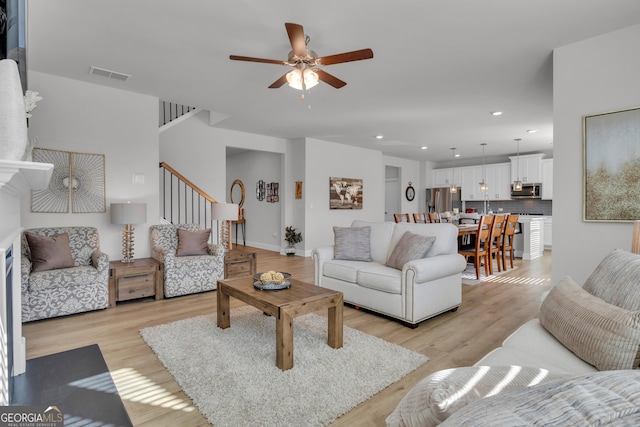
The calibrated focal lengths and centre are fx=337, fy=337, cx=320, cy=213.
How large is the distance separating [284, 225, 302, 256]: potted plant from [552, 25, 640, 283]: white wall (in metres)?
4.97

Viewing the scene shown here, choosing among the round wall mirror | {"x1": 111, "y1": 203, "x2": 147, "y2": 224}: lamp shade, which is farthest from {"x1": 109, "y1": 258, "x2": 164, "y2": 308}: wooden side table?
the round wall mirror

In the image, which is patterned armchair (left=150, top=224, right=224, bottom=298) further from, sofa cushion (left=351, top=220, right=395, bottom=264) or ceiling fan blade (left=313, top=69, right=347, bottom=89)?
ceiling fan blade (left=313, top=69, right=347, bottom=89)

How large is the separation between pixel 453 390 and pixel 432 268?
2.36 metres

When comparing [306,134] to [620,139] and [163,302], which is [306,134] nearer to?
[163,302]

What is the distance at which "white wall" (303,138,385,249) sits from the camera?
751 cm

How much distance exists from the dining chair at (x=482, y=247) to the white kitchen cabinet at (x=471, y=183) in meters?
4.87

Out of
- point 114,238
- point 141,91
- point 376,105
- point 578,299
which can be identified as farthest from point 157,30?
point 578,299

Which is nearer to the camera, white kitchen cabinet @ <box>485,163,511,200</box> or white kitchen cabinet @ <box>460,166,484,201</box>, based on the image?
white kitchen cabinet @ <box>485,163,511,200</box>

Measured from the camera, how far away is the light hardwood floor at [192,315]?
1.90m

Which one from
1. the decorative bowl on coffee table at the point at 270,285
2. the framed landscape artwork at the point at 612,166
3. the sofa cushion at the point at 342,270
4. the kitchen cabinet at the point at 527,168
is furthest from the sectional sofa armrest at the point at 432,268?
the kitchen cabinet at the point at 527,168

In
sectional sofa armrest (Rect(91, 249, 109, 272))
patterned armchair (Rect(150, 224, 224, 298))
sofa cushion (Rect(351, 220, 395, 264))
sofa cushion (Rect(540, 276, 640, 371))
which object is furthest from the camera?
patterned armchair (Rect(150, 224, 224, 298))

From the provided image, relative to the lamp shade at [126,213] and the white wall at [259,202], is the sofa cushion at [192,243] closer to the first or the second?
the lamp shade at [126,213]

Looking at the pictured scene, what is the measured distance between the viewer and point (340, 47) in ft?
10.7

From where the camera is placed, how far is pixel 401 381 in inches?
85.1
